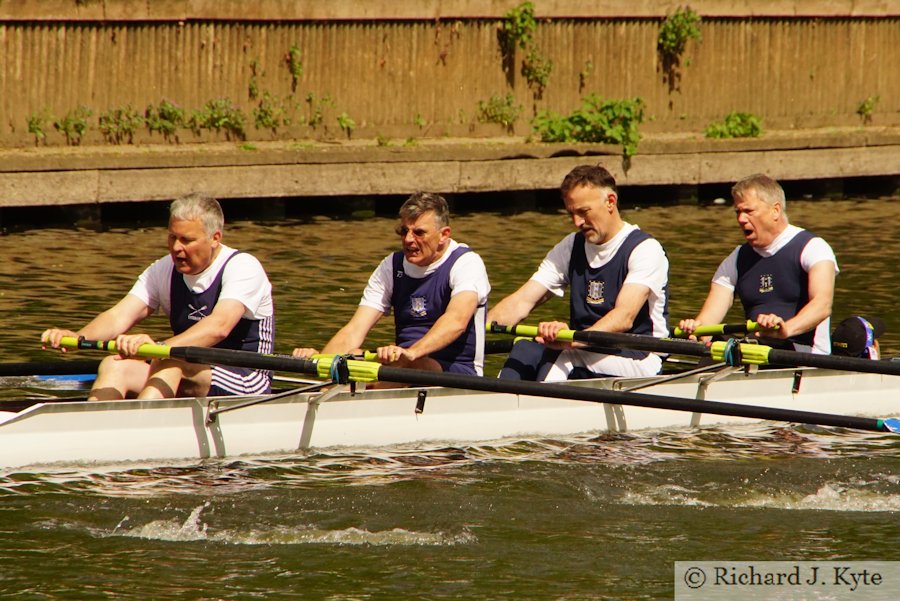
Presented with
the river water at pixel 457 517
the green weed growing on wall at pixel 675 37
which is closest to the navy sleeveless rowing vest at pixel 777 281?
the river water at pixel 457 517

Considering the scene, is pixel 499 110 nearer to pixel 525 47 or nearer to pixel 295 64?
pixel 525 47

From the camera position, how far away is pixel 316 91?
61.4 ft

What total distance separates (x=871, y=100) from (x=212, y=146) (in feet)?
35.1

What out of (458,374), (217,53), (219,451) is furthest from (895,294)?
(217,53)

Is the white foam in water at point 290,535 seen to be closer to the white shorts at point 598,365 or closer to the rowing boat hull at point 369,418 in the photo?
the rowing boat hull at point 369,418

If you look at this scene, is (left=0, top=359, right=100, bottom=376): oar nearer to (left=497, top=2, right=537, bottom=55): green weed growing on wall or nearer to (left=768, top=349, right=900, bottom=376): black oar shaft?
(left=768, top=349, right=900, bottom=376): black oar shaft

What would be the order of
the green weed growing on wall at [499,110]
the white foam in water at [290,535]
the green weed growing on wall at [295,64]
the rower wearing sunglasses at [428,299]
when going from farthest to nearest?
the green weed growing on wall at [499,110], the green weed growing on wall at [295,64], the rower wearing sunglasses at [428,299], the white foam in water at [290,535]

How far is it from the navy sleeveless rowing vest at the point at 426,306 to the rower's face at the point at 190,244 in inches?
49.0

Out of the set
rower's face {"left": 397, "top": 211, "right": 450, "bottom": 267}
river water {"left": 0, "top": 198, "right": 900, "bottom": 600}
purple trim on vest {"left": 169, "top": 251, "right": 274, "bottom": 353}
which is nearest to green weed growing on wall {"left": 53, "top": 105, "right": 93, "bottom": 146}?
river water {"left": 0, "top": 198, "right": 900, "bottom": 600}

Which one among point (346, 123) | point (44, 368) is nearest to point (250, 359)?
point (44, 368)

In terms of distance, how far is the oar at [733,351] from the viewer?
870cm

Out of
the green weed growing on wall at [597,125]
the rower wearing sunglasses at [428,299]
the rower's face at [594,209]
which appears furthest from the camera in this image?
the green weed growing on wall at [597,125]

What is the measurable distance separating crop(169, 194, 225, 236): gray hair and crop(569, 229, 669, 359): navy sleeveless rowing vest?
2436mm

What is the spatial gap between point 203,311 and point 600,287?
2.57m
